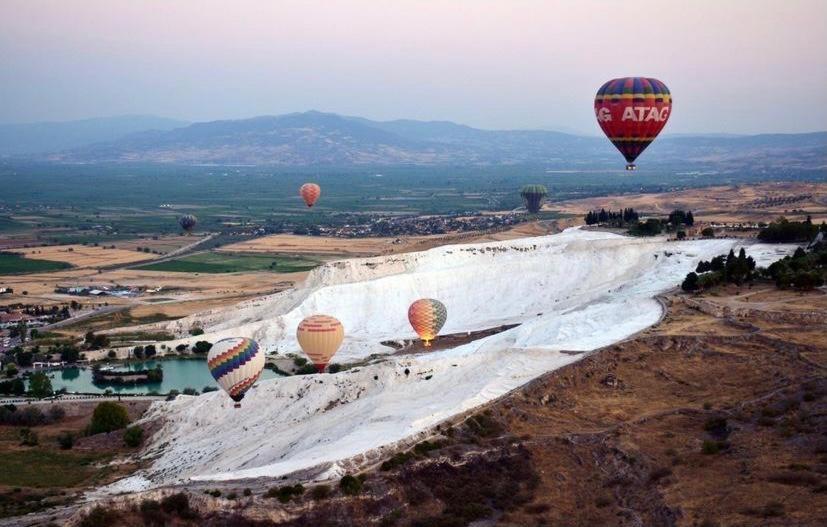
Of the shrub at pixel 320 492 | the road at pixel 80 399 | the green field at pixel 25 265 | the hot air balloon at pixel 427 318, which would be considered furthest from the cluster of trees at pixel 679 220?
the green field at pixel 25 265

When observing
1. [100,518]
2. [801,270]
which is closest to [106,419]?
[100,518]

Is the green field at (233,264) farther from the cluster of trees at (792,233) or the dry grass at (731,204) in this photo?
the cluster of trees at (792,233)

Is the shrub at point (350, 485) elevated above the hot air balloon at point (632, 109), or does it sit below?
below

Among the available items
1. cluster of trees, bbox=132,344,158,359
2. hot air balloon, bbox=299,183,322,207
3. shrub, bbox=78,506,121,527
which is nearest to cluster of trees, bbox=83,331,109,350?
cluster of trees, bbox=132,344,158,359

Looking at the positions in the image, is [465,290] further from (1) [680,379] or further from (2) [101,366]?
(1) [680,379]

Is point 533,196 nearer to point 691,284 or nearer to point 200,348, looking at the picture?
point 200,348

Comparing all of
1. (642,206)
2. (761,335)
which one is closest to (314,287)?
(761,335)
